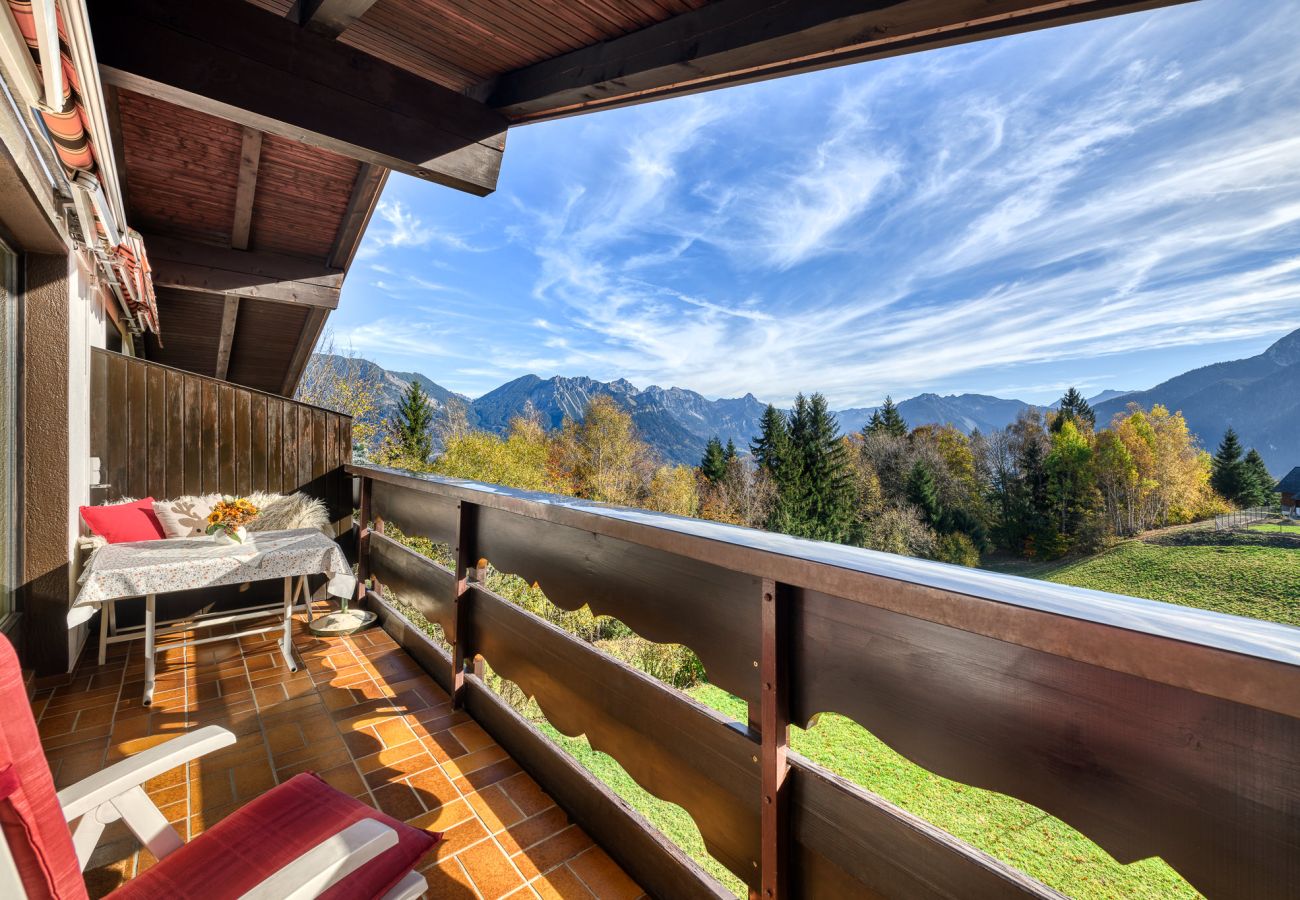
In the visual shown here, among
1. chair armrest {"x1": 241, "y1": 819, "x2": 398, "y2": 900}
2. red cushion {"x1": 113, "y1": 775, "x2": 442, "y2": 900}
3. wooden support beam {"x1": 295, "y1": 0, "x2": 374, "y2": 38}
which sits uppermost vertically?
wooden support beam {"x1": 295, "y1": 0, "x2": 374, "y2": 38}

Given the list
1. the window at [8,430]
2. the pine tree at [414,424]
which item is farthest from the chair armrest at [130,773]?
the pine tree at [414,424]

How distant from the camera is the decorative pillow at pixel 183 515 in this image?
3385 millimetres

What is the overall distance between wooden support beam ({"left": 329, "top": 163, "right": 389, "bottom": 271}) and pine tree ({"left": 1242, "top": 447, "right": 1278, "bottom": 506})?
46.6 metres

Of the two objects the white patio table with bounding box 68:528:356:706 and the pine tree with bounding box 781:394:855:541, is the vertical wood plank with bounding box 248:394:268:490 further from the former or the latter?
the pine tree with bounding box 781:394:855:541

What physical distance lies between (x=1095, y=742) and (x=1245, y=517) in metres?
45.3

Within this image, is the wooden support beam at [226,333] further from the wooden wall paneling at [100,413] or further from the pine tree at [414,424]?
the pine tree at [414,424]

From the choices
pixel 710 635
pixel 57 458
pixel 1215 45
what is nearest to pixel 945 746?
pixel 710 635

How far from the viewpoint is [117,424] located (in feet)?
11.6

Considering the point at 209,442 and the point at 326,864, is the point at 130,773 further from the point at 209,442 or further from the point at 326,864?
the point at 209,442

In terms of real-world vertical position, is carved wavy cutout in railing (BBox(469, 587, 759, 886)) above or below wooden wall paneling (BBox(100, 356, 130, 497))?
below

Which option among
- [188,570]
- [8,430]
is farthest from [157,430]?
[188,570]

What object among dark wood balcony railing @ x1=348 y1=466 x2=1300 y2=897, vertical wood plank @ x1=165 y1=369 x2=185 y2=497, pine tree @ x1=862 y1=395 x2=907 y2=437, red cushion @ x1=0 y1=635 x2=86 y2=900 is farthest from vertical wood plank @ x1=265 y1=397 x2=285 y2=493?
pine tree @ x1=862 y1=395 x2=907 y2=437

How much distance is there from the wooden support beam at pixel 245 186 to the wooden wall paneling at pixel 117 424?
50.0 inches

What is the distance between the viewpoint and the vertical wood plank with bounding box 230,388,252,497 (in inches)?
160
